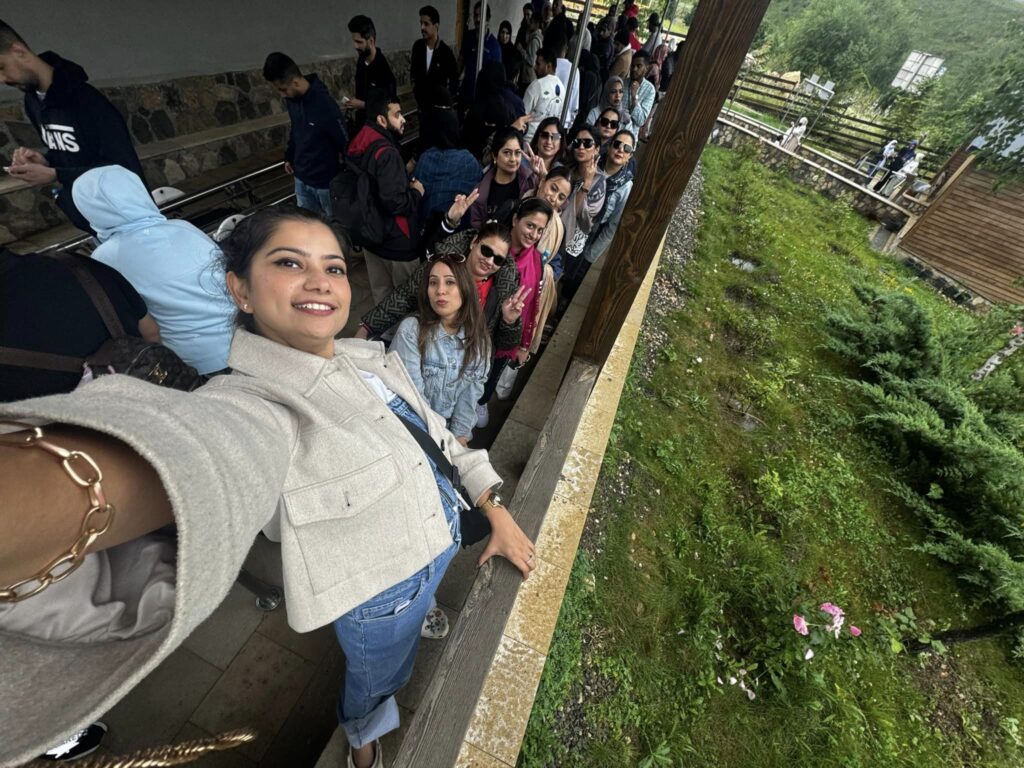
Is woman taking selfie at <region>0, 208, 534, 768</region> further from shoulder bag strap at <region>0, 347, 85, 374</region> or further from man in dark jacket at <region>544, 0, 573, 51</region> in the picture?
man in dark jacket at <region>544, 0, 573, 51</region>

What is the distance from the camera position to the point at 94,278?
1572 mm

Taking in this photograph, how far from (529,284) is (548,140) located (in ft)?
6.43

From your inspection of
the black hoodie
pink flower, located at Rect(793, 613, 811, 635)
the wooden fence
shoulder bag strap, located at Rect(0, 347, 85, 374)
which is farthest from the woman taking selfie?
the wooden fence

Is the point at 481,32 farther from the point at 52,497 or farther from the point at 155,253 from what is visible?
the point at 52,497

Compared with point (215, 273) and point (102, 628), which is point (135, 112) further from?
point (102, 628)

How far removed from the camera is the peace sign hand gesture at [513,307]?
2709 mm

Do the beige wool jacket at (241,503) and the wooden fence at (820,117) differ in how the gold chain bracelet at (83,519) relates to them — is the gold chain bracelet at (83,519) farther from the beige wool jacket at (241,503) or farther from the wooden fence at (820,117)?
the wooden fence at (820,117)

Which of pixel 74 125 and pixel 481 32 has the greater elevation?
pixel 481 32

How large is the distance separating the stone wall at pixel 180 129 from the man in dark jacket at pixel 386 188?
3.49 m

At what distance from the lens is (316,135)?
11.3ft

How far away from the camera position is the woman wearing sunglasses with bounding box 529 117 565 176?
156 inches

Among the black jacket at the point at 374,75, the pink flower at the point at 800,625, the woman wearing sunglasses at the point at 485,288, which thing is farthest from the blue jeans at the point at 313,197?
the pink flower at the point at 800,625

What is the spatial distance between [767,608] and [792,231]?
434 inches

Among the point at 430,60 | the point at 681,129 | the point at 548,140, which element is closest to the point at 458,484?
the point at 681,129
